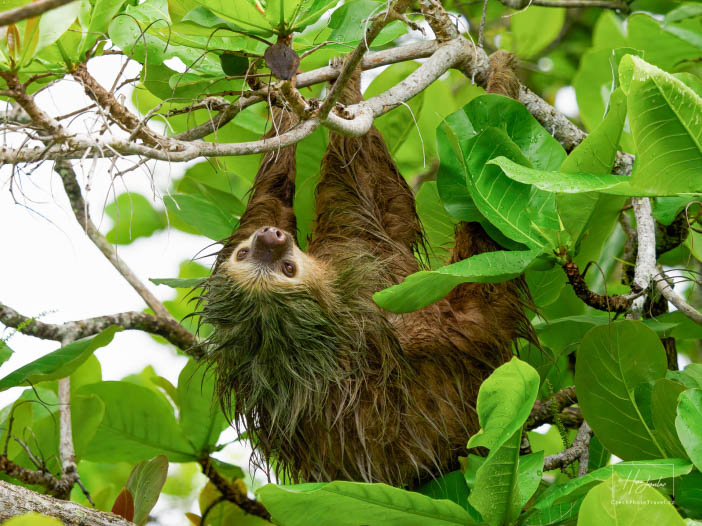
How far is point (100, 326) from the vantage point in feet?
13.6

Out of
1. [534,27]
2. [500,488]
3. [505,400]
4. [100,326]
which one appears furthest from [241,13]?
[534,27]

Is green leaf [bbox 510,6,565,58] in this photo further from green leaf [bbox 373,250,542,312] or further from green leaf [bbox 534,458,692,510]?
green leaf [bbox 534,458,692,510]

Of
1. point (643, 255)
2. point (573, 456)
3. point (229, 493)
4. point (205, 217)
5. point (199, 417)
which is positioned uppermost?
point (205, 217)

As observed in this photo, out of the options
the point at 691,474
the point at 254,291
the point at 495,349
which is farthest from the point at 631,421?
the point at 254,291

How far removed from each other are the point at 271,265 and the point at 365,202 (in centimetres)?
62

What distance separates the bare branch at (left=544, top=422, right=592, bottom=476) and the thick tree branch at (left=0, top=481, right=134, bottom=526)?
1.75 m

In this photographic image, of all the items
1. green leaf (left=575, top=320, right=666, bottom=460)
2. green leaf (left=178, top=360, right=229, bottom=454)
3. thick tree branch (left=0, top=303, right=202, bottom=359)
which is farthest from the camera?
green leaf (left=178, top=360, right=229, bottom=454)

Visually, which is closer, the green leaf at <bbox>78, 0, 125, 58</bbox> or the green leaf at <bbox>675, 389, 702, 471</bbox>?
the green leaf at <bbox>675, 389, 702, 471</bbox>

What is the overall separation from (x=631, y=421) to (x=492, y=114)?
4.62 ft

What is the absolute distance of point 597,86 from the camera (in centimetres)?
444

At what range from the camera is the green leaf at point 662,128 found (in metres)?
2.25

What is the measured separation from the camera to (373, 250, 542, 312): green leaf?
278 cm

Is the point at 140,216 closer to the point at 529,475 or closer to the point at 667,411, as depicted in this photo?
the point at 529,475

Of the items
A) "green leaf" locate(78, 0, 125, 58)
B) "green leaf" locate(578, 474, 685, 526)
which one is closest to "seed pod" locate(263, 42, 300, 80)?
"green leaf" locate(78, 0, 125, 58)
